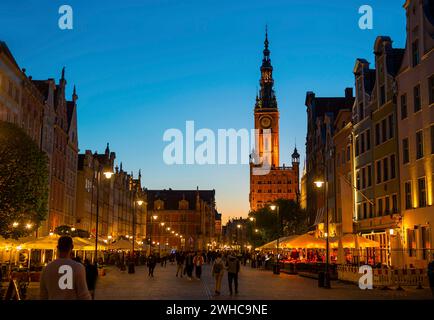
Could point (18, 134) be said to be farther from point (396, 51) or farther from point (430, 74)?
point (396, 51)

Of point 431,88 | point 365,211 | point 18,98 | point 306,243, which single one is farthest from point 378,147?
point 18,98

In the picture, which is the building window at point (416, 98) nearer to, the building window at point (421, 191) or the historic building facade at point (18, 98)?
the building window at point (421, 191)

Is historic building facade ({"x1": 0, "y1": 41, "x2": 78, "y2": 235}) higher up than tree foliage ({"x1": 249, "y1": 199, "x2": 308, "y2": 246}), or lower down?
higher up

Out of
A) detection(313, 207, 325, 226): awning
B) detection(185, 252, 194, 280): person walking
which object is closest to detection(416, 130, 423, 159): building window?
detection(185, 252, 194, 280): person walking

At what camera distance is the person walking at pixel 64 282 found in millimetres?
7867

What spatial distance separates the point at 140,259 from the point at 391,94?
50.3 meters

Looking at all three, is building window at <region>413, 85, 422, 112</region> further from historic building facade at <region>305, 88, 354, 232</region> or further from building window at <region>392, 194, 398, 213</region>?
historic building facade at <region>305, 88, 354, 232</region>

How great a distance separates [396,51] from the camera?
150 ft

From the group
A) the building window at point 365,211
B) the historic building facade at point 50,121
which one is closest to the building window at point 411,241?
the building window at point 365,211

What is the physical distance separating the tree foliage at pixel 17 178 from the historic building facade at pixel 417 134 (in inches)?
867

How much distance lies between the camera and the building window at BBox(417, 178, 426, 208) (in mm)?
38219

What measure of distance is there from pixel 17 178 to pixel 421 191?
24.4 meters

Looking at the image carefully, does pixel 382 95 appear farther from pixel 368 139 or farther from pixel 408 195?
pixel 408 195
